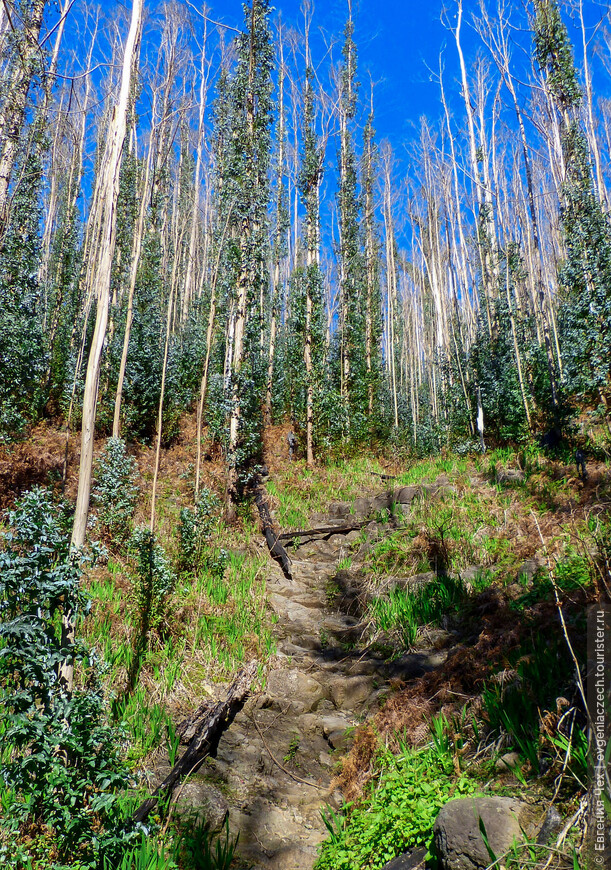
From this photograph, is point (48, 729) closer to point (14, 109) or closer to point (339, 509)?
point (339, 509)

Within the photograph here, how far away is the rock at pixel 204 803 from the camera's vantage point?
280 centimetres

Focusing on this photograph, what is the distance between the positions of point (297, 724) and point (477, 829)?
2296mm

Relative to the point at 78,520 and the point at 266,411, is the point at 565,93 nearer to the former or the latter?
the point at 266,411

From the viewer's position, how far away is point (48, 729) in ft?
6.97

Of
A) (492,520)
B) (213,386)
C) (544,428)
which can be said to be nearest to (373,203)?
(213,386)

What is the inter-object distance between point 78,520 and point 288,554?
5.20 m

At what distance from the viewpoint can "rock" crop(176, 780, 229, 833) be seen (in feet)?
9.18

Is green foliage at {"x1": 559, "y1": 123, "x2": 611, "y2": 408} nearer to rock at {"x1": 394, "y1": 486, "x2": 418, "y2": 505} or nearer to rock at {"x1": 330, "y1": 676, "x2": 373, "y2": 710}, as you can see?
rock at {"x1": 394, "y1": 486, "x2": 418, "y2": 505}

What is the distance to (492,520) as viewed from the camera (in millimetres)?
6504

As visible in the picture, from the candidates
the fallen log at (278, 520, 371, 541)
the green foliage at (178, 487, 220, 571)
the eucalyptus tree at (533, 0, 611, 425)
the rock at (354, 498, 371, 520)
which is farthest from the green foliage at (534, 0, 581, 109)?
the green foliage at (178, 487, 220, 571)

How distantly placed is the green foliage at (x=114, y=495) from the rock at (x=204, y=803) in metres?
4.09

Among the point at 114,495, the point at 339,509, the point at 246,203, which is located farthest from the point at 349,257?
the point at 114,495

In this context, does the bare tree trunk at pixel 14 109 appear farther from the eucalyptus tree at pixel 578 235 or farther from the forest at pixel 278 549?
the eucalyptus tree at pixel 578 235

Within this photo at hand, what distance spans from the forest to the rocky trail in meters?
0.02
